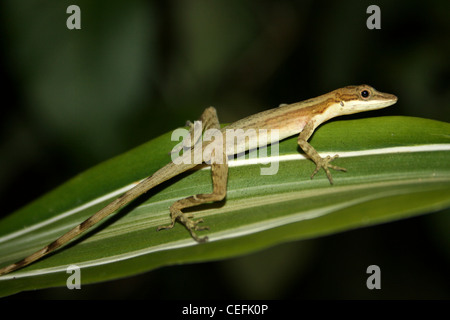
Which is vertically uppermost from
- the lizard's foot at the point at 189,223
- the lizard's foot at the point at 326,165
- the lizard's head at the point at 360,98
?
the lizard's head at the point at 360,98

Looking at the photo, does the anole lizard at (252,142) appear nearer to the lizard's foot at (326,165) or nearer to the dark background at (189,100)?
the lizard's foot at (326,165)

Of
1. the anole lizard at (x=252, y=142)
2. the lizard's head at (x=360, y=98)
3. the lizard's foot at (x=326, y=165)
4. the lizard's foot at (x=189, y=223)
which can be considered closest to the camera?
A: the lizard's foot at (x=189, y=223)

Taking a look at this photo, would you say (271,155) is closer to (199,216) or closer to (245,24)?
(199,216)

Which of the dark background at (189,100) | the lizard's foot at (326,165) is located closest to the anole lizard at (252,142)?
the lizard's foot at (326,165)

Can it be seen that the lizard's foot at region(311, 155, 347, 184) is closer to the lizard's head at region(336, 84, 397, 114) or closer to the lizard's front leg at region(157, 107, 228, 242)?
the lizard's front leg at region(157, 107, 228, 242)

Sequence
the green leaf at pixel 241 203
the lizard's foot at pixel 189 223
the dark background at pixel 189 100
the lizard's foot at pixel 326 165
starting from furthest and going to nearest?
the dark background at pixel 189 100
the lizard's foot at pixel 326 165
the lizard's foot at pixel 189 223
the green leaf at pixel 241 203
